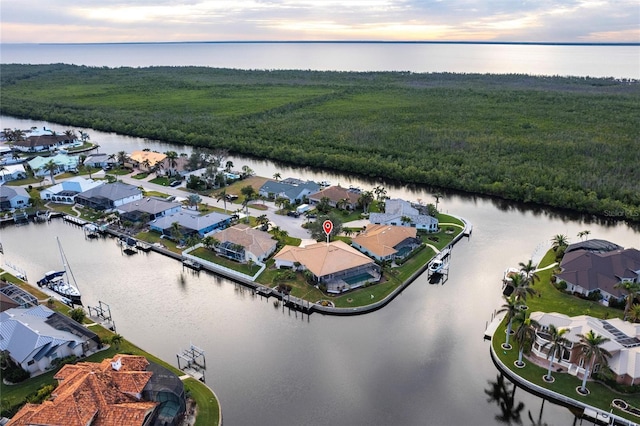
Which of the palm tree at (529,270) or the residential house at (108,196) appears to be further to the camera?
the residential house at (108,196)

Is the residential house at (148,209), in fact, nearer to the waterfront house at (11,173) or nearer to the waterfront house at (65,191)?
the waterfront house at (65,191)

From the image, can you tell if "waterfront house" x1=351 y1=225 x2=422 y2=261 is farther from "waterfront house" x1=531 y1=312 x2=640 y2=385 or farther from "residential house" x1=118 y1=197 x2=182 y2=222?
"residential house" x1=118 y1=197 x2=182 y2=222

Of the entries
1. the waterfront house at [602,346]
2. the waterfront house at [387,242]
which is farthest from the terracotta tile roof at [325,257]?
the waterfront house at [602,346]

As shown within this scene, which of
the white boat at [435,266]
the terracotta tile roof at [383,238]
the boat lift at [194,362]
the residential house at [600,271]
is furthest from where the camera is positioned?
the terracotta tile roof at [383,238]

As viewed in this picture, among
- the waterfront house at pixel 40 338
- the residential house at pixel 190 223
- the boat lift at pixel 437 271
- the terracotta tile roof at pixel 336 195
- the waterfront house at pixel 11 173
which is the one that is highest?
the waterfront house at pixel 11 173

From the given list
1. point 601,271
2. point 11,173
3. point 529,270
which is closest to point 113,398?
point 529,270

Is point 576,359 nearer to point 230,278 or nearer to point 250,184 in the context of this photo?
point 230,278
